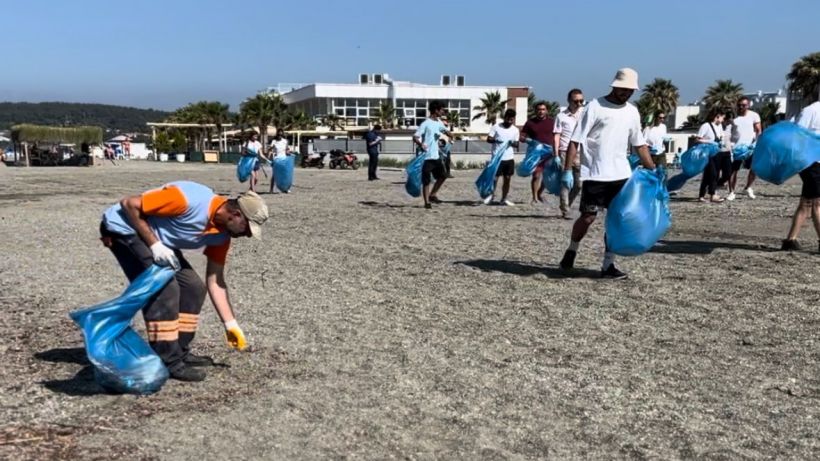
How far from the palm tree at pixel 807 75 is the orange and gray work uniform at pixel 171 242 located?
6441cm

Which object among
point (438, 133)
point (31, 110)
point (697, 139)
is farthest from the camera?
point (31, 110)

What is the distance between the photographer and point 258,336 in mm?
5207

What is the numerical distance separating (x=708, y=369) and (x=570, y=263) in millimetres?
2845

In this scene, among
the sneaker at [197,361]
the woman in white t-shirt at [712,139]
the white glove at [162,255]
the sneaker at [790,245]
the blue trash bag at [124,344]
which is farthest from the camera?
the woman in white t-shirt at [712,139]

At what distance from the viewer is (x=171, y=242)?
4.31 meters

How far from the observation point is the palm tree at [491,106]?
248 ft

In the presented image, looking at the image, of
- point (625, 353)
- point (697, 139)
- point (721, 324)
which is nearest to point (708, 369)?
point (625, 353)

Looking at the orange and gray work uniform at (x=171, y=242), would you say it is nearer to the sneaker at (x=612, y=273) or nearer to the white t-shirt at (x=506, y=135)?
the sneaker at (x=612, y=273)

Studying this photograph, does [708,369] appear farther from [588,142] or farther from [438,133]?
[438,133]

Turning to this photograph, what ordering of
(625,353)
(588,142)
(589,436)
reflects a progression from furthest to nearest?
1. (588,142)
2. (625,353)
3. (589,436)

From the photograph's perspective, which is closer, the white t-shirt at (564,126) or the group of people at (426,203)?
the group of people at (426,203)

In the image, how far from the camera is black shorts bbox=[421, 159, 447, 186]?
1283 centimetres

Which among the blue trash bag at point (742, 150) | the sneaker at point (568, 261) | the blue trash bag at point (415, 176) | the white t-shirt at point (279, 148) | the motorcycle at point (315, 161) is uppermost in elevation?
the blue trash bag at point (742, 150)

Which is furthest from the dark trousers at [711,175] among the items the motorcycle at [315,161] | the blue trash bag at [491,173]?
the motorcycle at [315,161]
